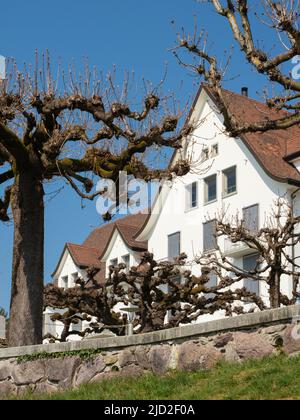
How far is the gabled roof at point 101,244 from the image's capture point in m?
50.2

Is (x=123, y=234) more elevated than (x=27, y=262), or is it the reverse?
(x=123, y=234)

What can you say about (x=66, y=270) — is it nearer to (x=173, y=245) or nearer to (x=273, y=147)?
(x=173, y=245)

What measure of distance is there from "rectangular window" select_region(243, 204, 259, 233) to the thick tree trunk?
21.6m

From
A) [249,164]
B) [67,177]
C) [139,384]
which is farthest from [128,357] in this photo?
[249,164]

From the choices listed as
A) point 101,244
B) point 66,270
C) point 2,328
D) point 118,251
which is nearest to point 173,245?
point 118,251

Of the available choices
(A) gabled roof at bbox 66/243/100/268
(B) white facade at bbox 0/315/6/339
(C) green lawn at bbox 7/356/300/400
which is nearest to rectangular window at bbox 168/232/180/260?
(A) gabled roof at bbox 66/243/100/268

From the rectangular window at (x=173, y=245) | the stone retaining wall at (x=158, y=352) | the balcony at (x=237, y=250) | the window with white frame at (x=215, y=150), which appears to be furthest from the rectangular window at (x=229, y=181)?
the stone retaining wall at (x=158, y=352)

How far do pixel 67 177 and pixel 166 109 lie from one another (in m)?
2.60

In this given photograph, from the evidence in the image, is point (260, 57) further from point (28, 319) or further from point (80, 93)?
point (28, 319)

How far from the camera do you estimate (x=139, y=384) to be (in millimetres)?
12977

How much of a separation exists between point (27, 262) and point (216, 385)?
23.5 ft

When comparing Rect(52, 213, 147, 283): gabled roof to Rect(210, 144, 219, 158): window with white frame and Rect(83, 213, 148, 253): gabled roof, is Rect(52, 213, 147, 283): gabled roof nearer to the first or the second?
Rect(83, 213, 148, 253): gabled roof

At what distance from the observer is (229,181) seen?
42375 mm

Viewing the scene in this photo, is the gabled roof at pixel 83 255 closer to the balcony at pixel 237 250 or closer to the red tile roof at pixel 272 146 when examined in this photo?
the red tile roof at pixel 272 146
